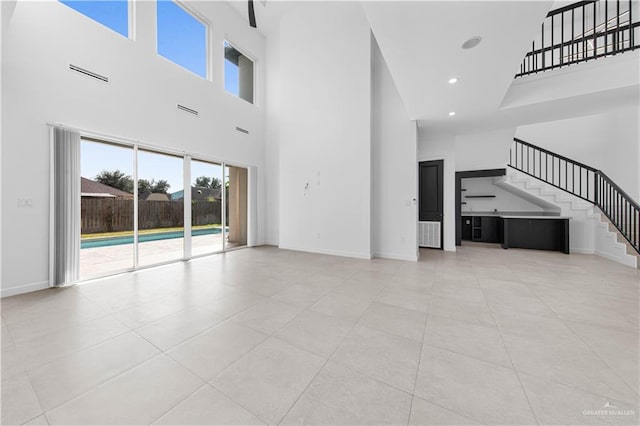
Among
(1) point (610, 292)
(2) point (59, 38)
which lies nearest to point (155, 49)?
(2) point (59, 38)

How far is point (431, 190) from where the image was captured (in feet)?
21.4

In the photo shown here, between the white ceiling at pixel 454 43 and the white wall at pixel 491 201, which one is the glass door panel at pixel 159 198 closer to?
the white ceiling at pixel 454 43

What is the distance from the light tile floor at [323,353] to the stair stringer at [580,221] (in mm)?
2394

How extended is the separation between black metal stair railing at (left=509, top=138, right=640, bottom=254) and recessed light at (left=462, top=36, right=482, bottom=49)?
4.96 metres

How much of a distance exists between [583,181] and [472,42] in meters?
7.06

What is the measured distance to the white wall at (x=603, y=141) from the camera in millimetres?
5586

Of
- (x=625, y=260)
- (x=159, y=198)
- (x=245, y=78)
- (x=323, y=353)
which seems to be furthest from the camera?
(x=245, y=78)

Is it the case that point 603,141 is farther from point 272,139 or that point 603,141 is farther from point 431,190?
point 272,139

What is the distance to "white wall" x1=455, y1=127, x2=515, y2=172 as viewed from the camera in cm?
626

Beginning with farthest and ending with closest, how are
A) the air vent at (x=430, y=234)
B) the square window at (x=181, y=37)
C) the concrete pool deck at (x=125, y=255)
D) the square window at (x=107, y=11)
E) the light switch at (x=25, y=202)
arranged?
the air vent at (x=430, y=234) < the square window at (x=181, y=37) < the concrete pool deck at (x=125, y=255) < the square window at (x=107, y=11) < the light switch at (x=25, y=202)

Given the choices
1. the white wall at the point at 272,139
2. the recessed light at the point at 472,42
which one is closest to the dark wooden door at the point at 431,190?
the recessed light at the point at 472,42

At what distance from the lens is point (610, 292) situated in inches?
125

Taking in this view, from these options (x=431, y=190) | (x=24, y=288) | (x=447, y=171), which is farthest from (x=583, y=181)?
(x=24, y=288)

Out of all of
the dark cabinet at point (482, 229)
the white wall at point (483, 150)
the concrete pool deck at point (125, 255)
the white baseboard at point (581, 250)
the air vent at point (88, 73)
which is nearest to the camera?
the air vent at point (88, 73)
